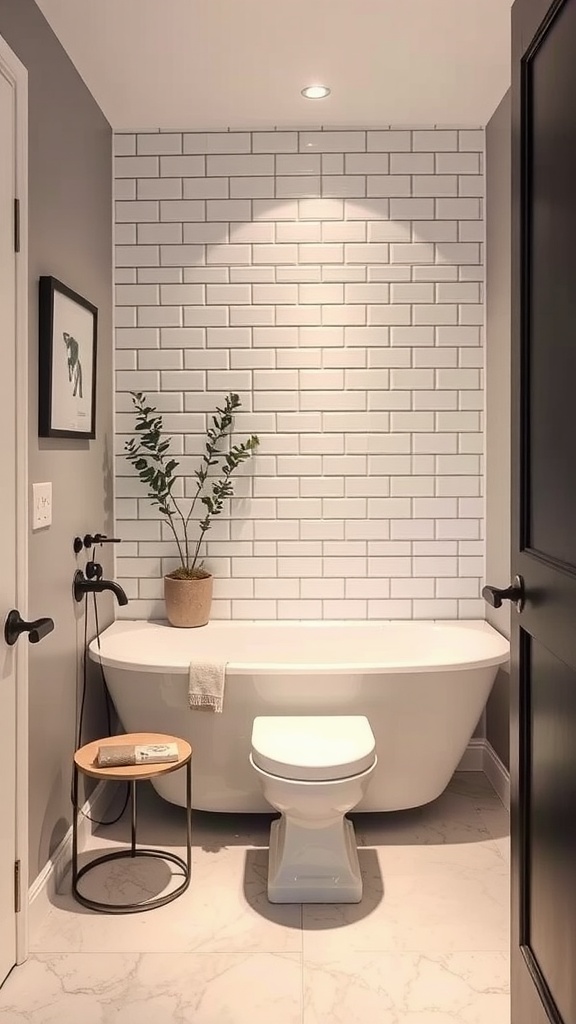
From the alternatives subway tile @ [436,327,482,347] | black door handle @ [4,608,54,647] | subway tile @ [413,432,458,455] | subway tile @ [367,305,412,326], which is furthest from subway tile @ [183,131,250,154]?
black door handle @ [4,608,54,647]

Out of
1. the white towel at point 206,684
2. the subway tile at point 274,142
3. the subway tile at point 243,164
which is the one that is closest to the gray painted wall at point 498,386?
the subway tile at point 274,142

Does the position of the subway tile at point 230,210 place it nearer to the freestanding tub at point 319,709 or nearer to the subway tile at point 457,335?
the subway tile at point 457,335

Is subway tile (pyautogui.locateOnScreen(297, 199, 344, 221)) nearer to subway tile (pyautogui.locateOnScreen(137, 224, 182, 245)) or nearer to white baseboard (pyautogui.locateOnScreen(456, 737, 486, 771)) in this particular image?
subway tile (pyautogui.locateOnScreen(137, 224, 182, 245))

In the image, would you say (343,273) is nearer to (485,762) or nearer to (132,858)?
(485,762)

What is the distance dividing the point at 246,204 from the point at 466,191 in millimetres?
957

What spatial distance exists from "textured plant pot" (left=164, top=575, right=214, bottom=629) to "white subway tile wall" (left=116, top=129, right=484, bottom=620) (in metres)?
0.16

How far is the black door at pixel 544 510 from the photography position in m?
1.43

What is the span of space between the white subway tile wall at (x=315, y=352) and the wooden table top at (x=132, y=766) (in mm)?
908

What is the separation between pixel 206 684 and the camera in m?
2.98

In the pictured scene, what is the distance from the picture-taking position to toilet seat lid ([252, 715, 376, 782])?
8.50 ft

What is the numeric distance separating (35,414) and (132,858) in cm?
157

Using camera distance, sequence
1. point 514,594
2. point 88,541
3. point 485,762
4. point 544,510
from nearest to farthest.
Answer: point 544,510 → point 514,594 → point 88,541 → point 485,762

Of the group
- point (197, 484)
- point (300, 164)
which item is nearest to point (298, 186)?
point (300, 164)

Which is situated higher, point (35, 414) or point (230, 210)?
point (230, 210)
